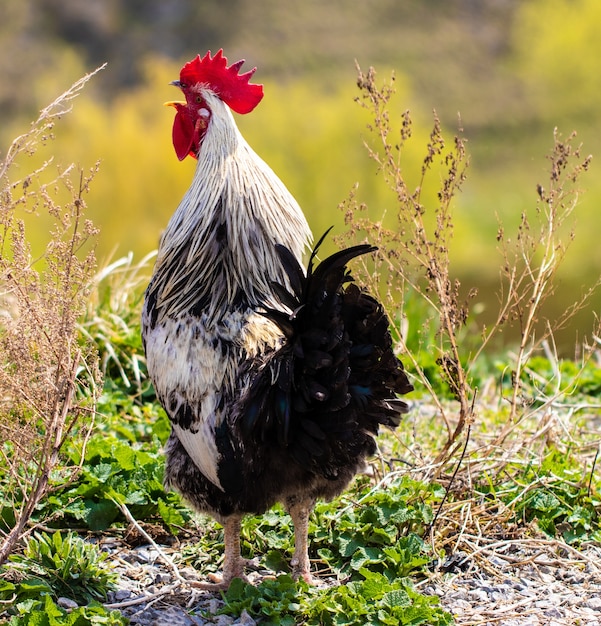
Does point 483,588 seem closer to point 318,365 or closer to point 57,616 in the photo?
point 318,365

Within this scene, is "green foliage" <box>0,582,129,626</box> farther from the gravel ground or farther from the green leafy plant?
the gravel ground

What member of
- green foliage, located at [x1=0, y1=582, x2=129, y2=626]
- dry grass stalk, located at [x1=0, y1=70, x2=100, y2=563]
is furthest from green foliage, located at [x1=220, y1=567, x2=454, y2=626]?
dry grass stalk, located at [x1=0, y1=70, x2=100, y2=563]

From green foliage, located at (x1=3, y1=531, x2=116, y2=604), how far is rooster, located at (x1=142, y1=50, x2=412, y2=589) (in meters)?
0.46

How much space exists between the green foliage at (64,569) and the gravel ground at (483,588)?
95 mm

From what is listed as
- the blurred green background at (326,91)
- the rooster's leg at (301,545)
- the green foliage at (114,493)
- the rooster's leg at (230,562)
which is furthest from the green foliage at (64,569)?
the blurred green background at (326,91)

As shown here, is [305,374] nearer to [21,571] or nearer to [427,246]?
[427,246]

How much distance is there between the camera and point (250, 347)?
3146 mm

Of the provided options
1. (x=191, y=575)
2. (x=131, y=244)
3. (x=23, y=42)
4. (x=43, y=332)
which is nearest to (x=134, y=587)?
(x=191, y=575)

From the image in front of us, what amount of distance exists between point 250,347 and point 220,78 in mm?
1231

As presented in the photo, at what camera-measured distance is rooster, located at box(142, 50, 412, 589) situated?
3.02 m

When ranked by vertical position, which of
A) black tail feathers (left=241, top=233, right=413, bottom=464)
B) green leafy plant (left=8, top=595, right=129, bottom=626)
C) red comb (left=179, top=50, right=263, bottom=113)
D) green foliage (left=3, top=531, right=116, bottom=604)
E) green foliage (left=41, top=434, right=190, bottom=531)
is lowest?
green leafy plant (left=8, top=595, right=129, bottom=626)

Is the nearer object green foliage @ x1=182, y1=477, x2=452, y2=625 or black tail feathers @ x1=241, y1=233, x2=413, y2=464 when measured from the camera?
black tail feathers @ x1=241, y1=233, x2=413, y2=464

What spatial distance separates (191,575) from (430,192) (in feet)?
64.6

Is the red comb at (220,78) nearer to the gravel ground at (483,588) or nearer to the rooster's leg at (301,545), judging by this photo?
the rooster's leg at (301,545)
